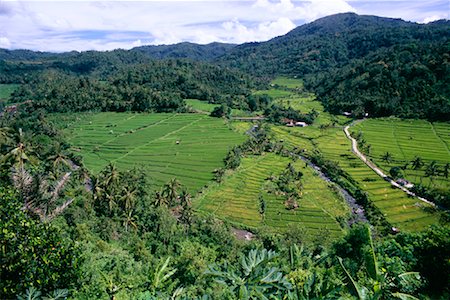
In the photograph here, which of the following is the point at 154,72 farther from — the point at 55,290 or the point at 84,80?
the point at 55,290

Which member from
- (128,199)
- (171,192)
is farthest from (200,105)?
(128,199)

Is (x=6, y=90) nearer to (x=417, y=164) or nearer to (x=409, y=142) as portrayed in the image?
(x=409, y=142)

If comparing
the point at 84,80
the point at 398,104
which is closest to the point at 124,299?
the point at 398,104

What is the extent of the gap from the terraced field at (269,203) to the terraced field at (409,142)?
15358 millimetres

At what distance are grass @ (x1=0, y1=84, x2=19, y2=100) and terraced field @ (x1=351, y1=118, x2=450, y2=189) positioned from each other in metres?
124

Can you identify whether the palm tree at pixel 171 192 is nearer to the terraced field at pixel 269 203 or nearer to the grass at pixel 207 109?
the terraced field at pixel 269 203

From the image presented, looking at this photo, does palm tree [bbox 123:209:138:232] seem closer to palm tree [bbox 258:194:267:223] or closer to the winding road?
palm tree [bbox 258:194:267:223]

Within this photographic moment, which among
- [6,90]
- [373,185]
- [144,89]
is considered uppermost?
[144,89]

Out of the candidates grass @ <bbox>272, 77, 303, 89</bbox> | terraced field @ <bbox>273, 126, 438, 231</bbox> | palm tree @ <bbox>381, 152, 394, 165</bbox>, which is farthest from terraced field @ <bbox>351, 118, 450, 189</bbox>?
grass @ <bbox>272, 77, 303, 89</bbox>

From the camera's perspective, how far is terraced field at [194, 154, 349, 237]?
4212 centimetres

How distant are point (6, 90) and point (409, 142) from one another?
147 metres

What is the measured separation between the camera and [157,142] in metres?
72.8

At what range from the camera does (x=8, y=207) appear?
9.33 metres

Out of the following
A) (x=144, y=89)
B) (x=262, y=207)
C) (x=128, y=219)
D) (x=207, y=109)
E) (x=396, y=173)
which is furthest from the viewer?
(x=144, y=89)
